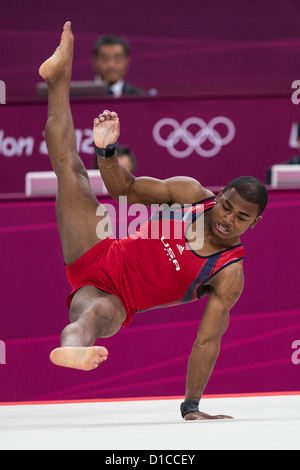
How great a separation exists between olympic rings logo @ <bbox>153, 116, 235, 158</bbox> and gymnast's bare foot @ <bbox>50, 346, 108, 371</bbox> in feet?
10.5

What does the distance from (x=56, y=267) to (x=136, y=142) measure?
1667 mm

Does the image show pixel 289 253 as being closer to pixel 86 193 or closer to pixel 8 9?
pixel 86 193

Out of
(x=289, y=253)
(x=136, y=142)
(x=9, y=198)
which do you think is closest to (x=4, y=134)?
(x=136, y=142)

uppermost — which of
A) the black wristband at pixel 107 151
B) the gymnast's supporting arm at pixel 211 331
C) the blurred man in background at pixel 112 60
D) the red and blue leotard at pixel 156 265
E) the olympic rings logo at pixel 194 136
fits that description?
the blurred man in background at pixel 112 60

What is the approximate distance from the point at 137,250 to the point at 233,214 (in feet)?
1.84

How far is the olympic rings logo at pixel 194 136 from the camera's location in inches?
244

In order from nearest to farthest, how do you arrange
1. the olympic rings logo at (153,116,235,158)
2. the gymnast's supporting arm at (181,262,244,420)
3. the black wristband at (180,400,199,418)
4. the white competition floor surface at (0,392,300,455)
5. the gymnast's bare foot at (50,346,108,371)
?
the white competition floor surface at (0,392,300,455) < the gymnast's bare foot at (50,346,108,371) < the black wristband at (180,400,199,418) < the gymnast's supporting arm at (181,262,244,420) < the olympic rings logo at (153,116,235,158)

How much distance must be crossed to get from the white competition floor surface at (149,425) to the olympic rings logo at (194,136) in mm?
2155

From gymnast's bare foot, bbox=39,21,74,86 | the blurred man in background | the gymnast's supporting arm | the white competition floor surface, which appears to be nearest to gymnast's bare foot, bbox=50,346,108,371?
the white competition floor surface

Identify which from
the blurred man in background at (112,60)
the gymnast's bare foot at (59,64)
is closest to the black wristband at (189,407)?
the gymnast's bare foot at (59,64)

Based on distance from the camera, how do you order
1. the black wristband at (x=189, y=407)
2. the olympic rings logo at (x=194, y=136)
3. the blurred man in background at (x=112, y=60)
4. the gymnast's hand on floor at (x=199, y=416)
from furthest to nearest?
the blurred man in background at (x=112, y=60) < the olympic rings logo at (x=194, y=136) < the black wristband at (x=189, y=407) < the gymnast's hand on floor at (x=199, y=416)

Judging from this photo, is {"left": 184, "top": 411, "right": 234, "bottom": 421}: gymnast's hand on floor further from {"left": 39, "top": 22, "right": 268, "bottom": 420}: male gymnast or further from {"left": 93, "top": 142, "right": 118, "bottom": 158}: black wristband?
{"left": 93, "top": 142, "right": 118, "bottom": 158}: black wristband

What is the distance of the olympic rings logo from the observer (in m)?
6.20

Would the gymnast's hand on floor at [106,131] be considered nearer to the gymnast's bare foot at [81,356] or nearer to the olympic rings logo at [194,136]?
the gymnast's bare foot at [81,356]
